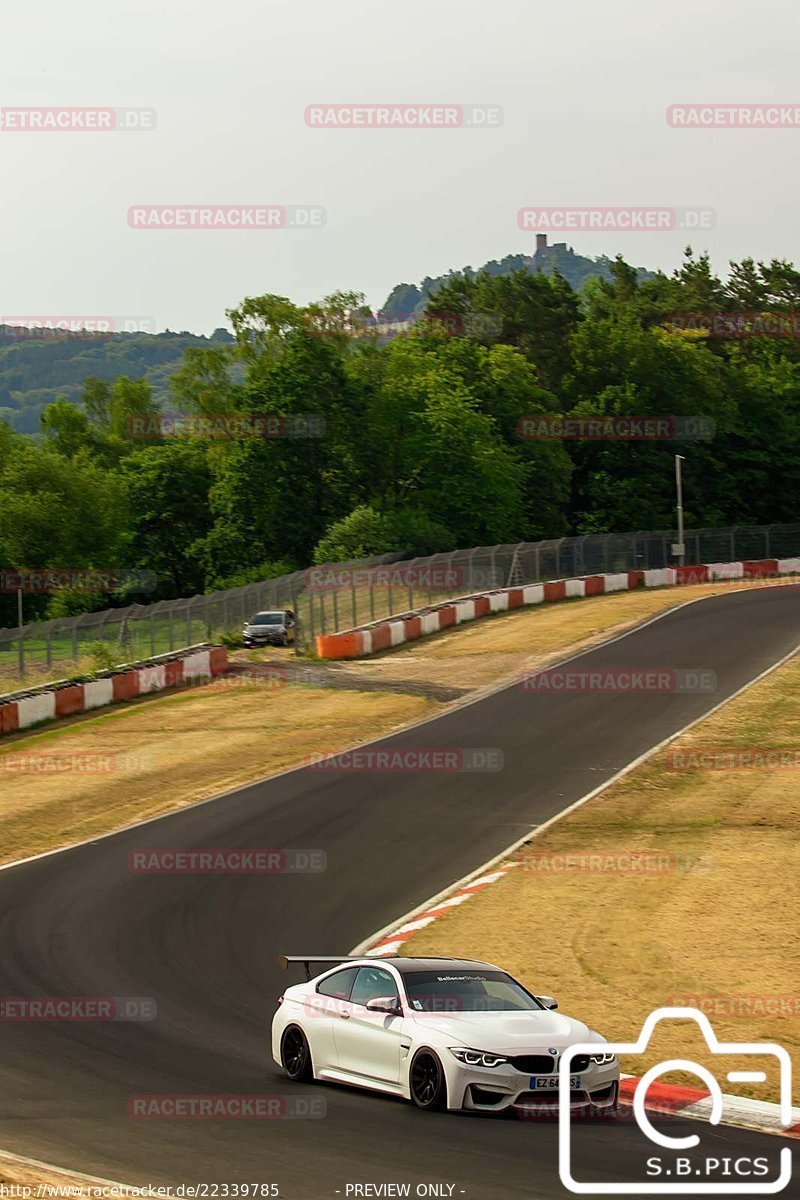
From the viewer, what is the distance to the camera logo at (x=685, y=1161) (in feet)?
33.7

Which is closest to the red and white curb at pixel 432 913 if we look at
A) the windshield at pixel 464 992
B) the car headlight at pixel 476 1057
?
the windshield at pixel 464 992

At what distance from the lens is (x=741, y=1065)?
14273 mm

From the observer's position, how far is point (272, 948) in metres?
19.2

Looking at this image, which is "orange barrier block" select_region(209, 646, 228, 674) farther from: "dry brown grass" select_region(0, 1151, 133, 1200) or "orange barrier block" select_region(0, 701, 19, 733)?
"dry brown grass" select_region(0, 1151, 133, 1200)

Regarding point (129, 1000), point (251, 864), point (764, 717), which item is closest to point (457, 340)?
point (764, 717)

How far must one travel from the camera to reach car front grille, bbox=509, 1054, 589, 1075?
12.4 meters

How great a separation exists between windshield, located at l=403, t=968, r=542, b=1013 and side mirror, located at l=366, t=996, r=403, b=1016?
0.42ft

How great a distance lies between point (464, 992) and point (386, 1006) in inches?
28.1

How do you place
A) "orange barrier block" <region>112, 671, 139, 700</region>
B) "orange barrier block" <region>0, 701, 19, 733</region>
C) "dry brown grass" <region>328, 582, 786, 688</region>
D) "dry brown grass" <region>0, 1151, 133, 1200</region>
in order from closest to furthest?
"dry brown grass" <region>0, 1151, 133, 1200</region>, "orange barrier block" <region>0, 701, 19, 733</region>, "orange barrier block" <region>112, 671, 139, 700</region>, "dry brown grass" <region>328, 582, 786, 688</region>

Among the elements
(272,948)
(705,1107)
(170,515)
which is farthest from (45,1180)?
(170,515)

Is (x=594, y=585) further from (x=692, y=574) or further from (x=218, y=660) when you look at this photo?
(x=218, y=660)

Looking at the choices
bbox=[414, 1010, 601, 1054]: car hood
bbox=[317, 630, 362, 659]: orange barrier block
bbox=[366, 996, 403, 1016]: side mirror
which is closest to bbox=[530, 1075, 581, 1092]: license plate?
bbox=[414, 1010, 601, 1054]: car hood

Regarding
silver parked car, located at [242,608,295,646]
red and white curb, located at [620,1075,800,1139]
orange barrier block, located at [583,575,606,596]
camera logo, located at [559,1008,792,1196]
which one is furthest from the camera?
orange barrier block, located at [583,575,606,596]

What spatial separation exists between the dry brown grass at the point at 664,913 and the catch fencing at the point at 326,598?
18.6 metres
